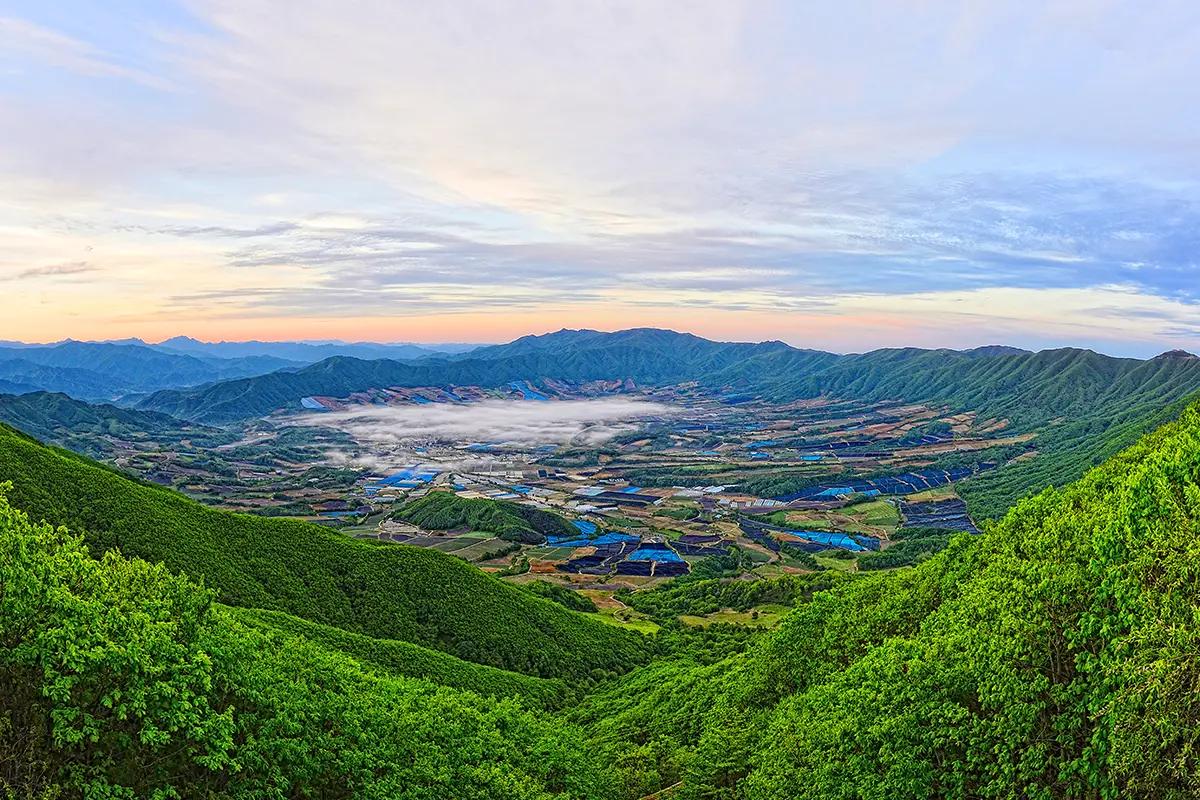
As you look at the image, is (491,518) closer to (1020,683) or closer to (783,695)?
(783,695)

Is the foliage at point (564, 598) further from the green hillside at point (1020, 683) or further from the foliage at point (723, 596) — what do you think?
the green hillside at point (1020, 683)

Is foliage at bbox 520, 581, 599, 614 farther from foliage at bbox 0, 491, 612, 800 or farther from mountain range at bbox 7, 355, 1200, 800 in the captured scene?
foliage at bbox 0, 491, 612, 800

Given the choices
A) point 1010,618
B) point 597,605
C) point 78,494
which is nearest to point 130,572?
point 1010,618

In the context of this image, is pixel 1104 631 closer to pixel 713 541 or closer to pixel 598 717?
pixel 598 717

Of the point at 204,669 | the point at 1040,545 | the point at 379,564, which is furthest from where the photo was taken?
the point at 379,564

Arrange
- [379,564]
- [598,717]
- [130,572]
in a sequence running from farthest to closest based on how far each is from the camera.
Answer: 1. [379,564]
2. [598,717]
3. [130,572]

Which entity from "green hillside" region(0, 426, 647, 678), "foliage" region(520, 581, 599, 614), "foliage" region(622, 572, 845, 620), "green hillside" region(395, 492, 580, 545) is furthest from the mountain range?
"green hillside" region(395, 492, 580, 545)

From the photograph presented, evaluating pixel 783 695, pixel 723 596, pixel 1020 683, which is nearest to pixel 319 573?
pixel 783 695
